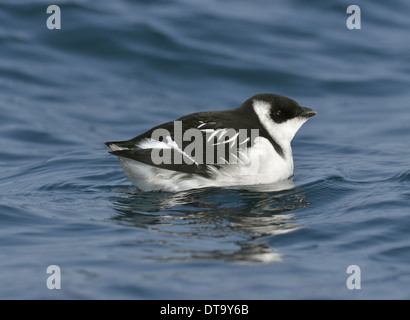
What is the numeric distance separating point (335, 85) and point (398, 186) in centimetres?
569

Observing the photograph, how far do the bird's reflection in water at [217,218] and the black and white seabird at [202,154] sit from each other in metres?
0.14

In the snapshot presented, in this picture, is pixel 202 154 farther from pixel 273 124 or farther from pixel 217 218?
pixel 273 124

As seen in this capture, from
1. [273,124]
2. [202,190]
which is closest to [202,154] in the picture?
[202,190]

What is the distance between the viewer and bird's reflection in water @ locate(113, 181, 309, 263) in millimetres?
6254

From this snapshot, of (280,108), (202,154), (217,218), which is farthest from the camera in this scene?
(280,108)

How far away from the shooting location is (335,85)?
550 inches

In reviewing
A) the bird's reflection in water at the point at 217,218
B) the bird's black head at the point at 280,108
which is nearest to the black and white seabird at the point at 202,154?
the bird's reflection in water at the point at 217,218

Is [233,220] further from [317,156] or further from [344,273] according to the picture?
[317,156]

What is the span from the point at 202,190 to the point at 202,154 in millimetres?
457

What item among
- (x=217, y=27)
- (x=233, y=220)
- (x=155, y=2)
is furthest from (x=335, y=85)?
(x=233, y=220)

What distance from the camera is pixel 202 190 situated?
26.6 ft

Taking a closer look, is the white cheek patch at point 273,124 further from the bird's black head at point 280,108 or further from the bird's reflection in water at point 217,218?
the bird's reflection in water at point 217,218

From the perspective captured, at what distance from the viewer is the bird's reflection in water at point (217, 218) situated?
6254 mm

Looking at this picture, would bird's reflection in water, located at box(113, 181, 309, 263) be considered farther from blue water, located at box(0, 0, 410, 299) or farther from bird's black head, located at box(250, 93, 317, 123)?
bird's black head, located at box(250, 93, 317, 123)
